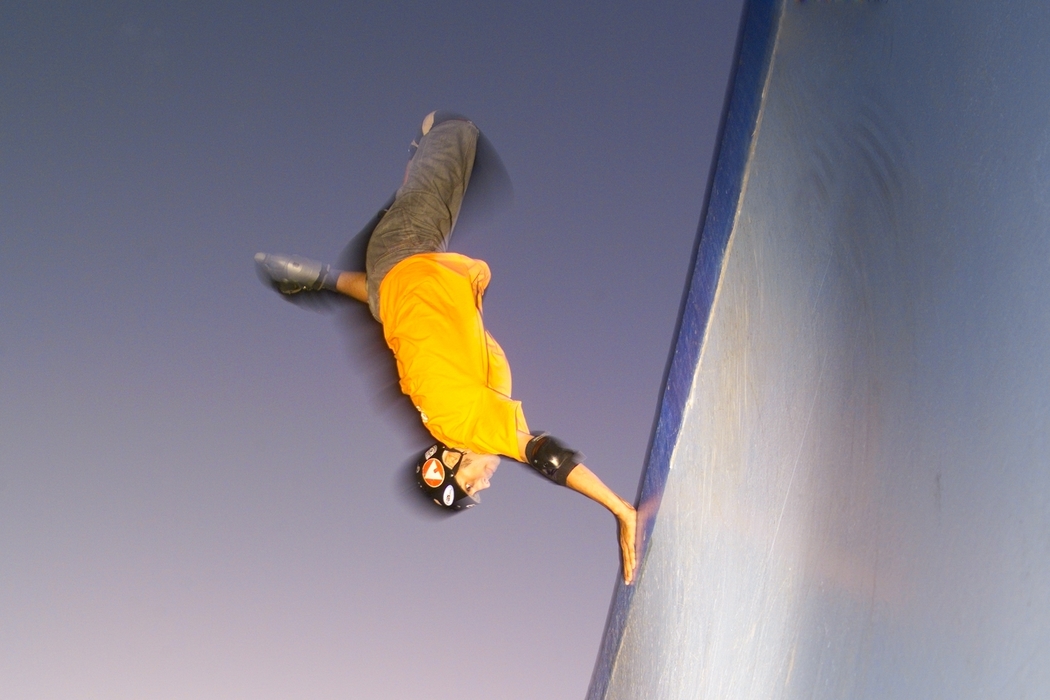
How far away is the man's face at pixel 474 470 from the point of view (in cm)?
179

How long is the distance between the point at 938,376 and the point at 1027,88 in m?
0.25

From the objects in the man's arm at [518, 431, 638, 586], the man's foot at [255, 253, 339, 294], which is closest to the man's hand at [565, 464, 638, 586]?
the man's arm at [518, 431, 638, 586]

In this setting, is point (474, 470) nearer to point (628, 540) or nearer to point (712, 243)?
point (628, 540)

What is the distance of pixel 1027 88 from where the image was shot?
643mm

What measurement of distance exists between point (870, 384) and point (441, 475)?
1.11 metres

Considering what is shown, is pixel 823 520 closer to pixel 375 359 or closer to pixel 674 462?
pixel 674 462

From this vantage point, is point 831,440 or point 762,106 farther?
point 762,106

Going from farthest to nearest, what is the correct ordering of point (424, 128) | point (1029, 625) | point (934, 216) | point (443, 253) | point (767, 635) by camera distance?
point (424, 128) → point (443, 253) → point (767, 635) → point (934, 216) → point (1029, 625)

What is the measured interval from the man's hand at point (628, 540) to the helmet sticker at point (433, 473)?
416 mm

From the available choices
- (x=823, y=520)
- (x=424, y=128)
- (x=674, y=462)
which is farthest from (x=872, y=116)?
(x=424, y=128)

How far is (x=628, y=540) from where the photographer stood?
1.69m

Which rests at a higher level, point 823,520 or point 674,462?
point 674,462

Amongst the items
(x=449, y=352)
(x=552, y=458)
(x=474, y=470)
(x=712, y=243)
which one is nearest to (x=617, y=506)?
(x=552, y=458)

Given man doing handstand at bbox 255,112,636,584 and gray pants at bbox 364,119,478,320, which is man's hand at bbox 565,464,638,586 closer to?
man doing handstand at bbox 255,112,636,584
